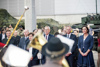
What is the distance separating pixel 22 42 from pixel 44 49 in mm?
4724

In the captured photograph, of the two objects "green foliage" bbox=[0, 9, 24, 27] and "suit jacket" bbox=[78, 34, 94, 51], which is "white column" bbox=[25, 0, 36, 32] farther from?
"green foliage" bbox=[0, 9, 24, 27]

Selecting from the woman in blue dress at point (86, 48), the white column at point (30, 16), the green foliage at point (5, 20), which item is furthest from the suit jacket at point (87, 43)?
the green foliage at point (5, 20)

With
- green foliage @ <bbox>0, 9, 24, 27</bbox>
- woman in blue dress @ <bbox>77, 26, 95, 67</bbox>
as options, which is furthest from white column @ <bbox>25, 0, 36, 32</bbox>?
green foliage @ <bbox>0, 9, 24, 27</bbox>

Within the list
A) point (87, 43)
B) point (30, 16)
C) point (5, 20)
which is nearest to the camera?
point (87, 43)

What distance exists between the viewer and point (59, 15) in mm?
25828

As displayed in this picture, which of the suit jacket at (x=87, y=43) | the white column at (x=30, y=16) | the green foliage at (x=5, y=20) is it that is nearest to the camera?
the suit jacket at (x=87, y=43)

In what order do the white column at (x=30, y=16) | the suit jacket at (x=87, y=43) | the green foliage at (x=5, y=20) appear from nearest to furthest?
the suit jacket at (x=87, y=43) < the white column at (x=30, y=16) < the green foliage at (x=5, y=20)

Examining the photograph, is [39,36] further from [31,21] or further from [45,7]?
[45,7]

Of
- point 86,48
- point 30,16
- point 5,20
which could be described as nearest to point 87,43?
point 86,48

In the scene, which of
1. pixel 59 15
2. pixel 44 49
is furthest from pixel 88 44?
pixel 59 15

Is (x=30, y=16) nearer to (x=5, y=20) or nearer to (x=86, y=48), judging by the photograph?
(x=86, y=48)

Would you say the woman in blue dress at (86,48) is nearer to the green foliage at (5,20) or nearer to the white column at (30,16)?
the white column at (30,16)

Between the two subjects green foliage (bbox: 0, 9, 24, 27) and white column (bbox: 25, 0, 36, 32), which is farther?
green foliage (bbox: 0, 9, 24, 27)

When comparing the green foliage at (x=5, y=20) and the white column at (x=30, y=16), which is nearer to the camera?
the white column at (x=30, y=16)
